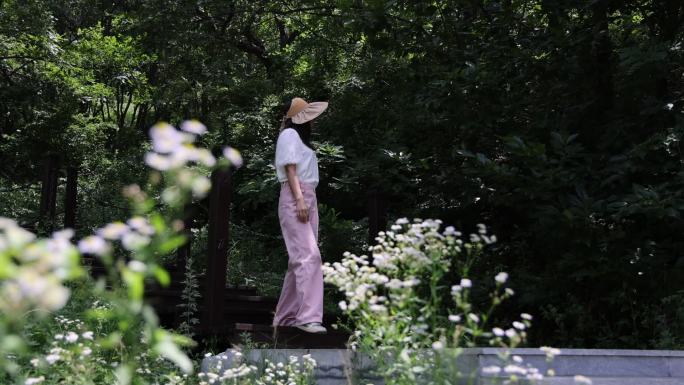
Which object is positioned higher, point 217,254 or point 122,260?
point 217,254

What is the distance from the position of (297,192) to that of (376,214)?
1.96 metres

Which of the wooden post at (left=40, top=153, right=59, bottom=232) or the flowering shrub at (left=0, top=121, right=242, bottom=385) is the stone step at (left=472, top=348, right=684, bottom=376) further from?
the wooden post at (left=40, top=153, right=59, bottom=232)

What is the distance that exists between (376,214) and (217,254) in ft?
6.19

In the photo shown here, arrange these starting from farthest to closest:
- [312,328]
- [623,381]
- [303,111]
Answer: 1. [303,111]
2. [312,328]
3. [623,381]

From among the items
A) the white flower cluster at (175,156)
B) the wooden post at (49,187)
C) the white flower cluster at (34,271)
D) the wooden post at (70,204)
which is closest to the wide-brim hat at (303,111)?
the white flower cluster at (175,156)

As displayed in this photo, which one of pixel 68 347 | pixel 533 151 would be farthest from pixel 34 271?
pixel 533 151

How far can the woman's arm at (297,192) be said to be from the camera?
589 cm

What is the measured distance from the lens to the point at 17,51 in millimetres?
14492

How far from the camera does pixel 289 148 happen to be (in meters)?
5.92

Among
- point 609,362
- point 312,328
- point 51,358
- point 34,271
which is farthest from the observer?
point 312,328

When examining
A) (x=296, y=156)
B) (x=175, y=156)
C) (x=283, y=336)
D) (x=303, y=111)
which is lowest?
(x=283, y=336)

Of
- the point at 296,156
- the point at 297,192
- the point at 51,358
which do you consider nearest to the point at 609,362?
the point at 297,192

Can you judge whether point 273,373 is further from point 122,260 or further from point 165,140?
point 165,140

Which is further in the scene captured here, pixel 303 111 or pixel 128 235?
pixel 303 111
